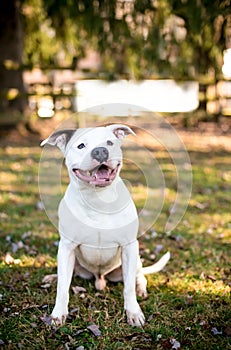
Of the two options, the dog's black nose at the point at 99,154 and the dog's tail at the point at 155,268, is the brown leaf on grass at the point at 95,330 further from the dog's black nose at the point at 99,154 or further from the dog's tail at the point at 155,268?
the dog's black nose at the point at 99,154

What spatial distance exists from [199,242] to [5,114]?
309 inches

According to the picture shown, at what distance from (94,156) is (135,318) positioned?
3.59 feet

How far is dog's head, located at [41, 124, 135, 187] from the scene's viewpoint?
9.87 feet

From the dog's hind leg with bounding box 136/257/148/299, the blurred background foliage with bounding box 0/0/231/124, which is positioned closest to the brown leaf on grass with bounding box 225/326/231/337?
the dog's hind leg with bounding box 136/257/148/299

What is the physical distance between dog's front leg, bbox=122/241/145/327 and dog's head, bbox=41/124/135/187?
509 millimetres

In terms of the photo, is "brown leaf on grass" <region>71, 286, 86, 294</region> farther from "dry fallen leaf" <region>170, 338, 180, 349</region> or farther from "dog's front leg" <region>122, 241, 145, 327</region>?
"dry fallen leaf" <region>170, 338, 180, 349</region>

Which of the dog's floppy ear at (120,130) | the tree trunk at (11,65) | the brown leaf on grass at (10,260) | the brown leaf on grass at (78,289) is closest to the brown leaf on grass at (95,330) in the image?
the brown leaf on grass at (78,289)

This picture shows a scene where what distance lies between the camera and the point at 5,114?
11.9m

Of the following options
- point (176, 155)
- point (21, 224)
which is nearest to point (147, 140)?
point (176, 155)

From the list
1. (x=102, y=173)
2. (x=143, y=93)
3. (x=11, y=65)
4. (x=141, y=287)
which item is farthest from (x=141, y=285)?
(x=143, y=93)

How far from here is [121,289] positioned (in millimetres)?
3885

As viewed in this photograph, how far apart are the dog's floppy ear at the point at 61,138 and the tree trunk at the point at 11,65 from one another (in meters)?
8.66

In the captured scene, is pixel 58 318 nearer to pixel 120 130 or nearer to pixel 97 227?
pixel 97 227

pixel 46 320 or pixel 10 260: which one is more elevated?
pixel 46 320
